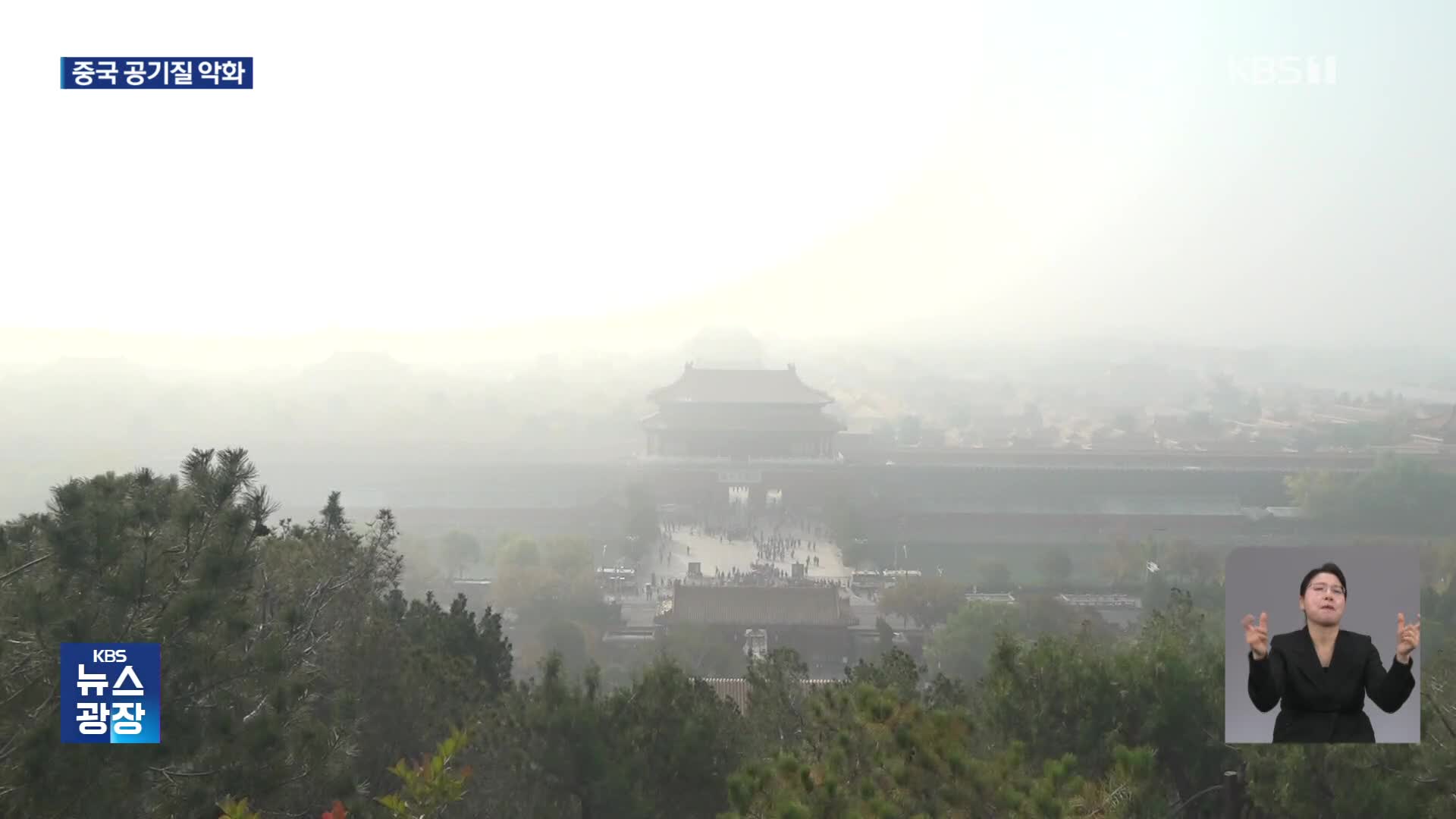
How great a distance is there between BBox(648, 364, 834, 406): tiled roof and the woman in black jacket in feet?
89.3

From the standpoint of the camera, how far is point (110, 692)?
340 centimetres

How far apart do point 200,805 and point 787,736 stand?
2.87 meters

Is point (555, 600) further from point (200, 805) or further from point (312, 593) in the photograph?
point (200, 805)

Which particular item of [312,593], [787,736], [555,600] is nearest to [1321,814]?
[787,736]

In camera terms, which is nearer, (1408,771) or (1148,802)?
(1148,802)

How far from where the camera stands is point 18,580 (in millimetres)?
3590

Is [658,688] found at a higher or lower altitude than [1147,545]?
higher

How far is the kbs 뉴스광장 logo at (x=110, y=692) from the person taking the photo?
336 cm

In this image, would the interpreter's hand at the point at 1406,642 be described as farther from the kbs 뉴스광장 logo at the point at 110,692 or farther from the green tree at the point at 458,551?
the green tree at the point at 458,551

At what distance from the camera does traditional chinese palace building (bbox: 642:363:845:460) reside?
28594mm

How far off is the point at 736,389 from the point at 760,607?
16.8m

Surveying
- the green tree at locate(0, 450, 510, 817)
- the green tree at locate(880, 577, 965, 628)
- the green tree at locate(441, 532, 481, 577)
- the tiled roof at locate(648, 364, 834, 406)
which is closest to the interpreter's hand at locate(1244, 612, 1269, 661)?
the green tree at locate(0, 450, 510, 817)

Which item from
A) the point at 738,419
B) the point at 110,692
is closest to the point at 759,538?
the point at 738,419

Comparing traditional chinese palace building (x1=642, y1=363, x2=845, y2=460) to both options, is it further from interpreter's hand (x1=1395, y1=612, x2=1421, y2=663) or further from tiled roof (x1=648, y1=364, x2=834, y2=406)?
interpreter's hand (x1=1395, y1=612, x2=1421, y2=663)
